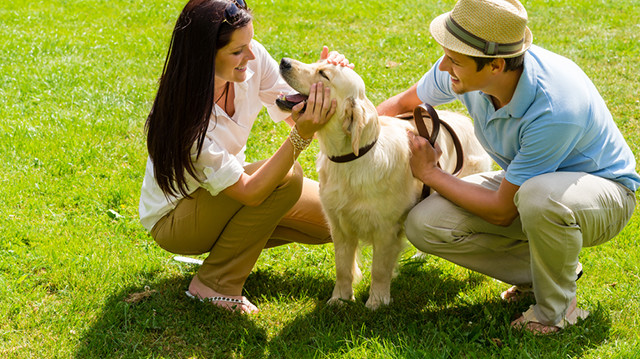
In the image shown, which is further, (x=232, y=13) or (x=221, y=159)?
(x=221, y=159)

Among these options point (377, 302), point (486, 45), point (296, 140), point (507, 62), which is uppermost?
point (486, 45)

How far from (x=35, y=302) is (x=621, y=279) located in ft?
10.6

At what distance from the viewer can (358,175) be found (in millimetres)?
3283

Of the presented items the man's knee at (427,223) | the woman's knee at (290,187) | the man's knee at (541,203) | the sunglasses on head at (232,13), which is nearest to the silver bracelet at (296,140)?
the woman's knee at (290,187)

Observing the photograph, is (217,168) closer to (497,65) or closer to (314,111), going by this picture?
(314,111)

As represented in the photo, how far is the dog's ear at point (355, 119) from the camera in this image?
121 inches

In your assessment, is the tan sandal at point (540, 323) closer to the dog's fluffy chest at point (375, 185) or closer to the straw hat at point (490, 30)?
the dog's fluffy chest at point (375, 185)

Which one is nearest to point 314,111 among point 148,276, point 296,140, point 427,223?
point 296,140

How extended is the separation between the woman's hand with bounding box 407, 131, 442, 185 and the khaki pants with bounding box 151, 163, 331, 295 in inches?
25.5

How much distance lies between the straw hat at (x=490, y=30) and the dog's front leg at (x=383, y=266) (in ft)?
3.72

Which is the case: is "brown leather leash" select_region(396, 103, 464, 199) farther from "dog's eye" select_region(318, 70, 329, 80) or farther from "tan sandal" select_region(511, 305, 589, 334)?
"tan sandal" select_region(511, 305, 589, 334)

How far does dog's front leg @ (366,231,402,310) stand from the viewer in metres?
3.41

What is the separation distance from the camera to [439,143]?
11.8 feet

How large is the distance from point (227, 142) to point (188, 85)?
53 cm
